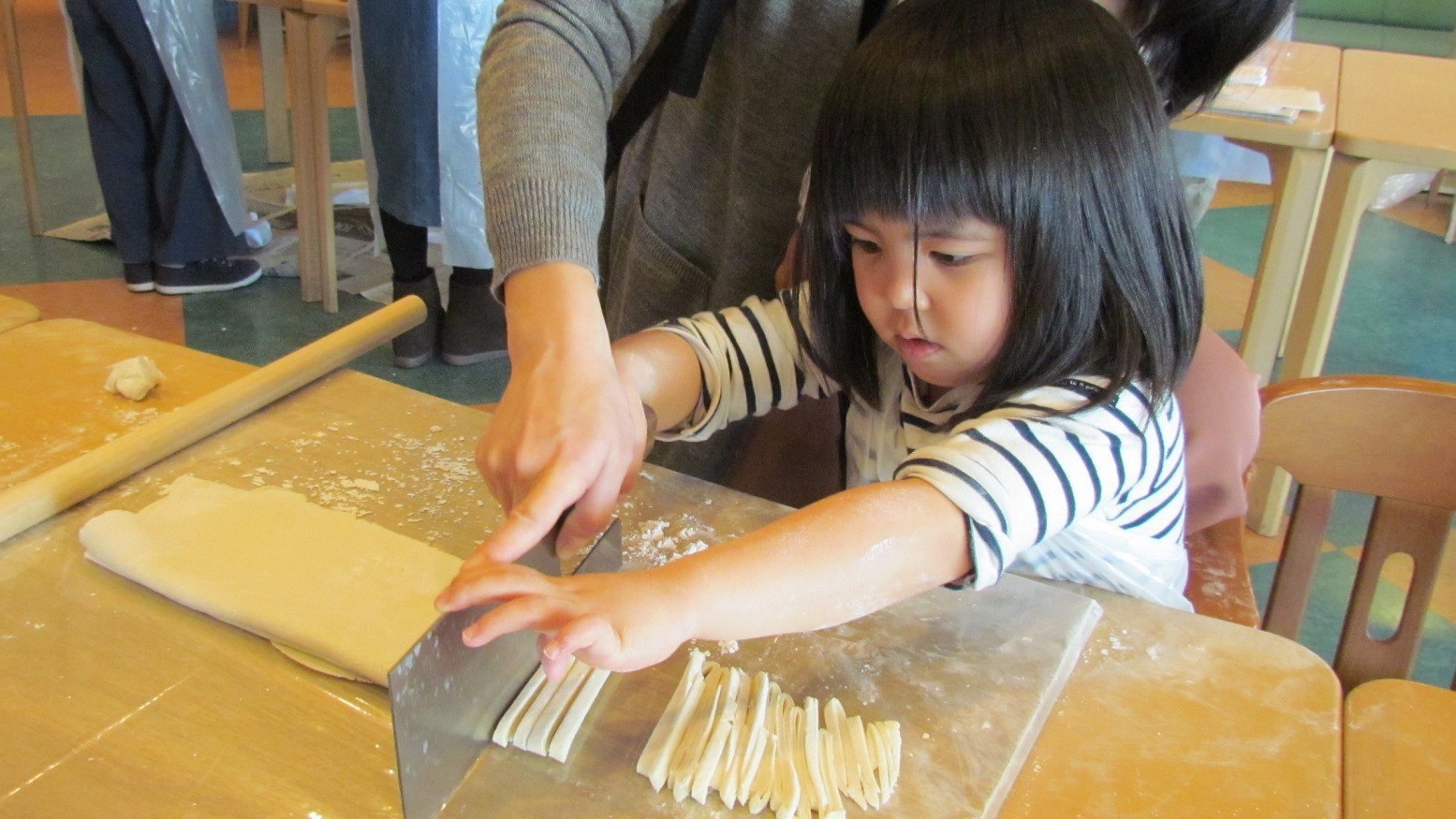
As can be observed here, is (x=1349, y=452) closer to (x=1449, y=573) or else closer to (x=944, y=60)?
(x=944, y=60)

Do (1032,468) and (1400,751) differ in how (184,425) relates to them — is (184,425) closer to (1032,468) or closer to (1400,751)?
(1032,468)

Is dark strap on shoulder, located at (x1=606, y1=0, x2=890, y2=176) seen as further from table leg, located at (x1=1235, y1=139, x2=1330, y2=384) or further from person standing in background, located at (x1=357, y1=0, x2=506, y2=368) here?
person standing in background, located at (x1=357, y1=0, x2=506, y2=368)

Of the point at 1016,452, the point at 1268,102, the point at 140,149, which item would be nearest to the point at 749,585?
the point at 1016,452

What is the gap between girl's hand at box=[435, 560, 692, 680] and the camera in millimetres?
585

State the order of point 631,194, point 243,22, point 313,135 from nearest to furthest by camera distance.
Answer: point 631,194, point 313,135, point 243,22

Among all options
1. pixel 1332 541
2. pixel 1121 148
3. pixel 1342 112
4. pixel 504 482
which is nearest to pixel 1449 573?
pixel 1332 541

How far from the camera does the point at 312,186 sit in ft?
9.14

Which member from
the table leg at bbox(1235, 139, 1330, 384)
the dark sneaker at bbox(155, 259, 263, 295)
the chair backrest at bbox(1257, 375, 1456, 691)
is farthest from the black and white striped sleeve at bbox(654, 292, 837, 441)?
the dark sneaker at bbox(155, 259, 263, 295)

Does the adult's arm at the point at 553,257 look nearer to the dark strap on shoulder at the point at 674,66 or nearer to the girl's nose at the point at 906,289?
the dark strap on shoulder at the point at 674,66

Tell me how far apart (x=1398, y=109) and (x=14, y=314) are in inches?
87.5

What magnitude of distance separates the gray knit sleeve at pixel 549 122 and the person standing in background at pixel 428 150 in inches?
60.1

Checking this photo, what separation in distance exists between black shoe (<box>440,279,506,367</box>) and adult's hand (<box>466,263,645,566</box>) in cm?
190

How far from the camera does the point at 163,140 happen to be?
104 inches

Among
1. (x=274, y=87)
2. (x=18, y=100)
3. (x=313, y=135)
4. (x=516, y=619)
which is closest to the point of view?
(x=516, y=619)
